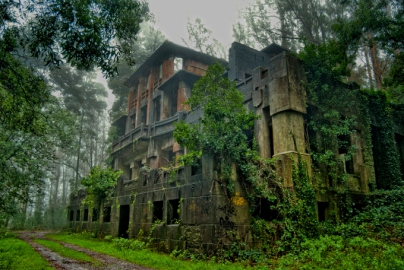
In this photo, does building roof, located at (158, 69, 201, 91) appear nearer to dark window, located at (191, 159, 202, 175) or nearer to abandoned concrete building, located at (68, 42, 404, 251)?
abandoned concrete building, located at (68, 42, 404, 251)

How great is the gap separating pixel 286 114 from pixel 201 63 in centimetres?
1437

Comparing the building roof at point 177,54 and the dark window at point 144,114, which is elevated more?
the building roof at point 177,54

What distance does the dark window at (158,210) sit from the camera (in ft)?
37.8

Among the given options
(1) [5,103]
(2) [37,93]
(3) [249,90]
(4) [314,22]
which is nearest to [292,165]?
(3) [249,90]

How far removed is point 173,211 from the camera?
10836 mm

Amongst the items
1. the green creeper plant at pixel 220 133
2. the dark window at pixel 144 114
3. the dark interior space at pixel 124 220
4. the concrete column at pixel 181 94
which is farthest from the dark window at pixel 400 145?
the dark window at pixel 144 114

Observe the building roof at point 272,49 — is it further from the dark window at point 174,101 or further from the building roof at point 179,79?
the dark window at point 174,101

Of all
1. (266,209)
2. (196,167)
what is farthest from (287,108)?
(196,167)

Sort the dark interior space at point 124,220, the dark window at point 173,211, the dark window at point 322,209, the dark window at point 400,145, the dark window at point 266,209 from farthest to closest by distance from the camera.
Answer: the dark window at point 400,145, the dark interior space at point 124,220, the dark window at point 322,209, the dark window at point 173,211, the dark window at point 266,209

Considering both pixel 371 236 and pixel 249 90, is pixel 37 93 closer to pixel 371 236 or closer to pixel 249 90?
pixel 249 90

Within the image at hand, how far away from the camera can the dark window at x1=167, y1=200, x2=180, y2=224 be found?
35.0ft

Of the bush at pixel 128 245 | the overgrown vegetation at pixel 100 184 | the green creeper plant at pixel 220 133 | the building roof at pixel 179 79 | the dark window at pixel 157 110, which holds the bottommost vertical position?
the bush at pixel 128 245

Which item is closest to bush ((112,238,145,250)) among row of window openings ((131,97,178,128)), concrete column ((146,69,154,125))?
row of window openings ((131,97,178,128))

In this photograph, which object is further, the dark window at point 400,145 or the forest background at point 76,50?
the dark window at point 400,145
